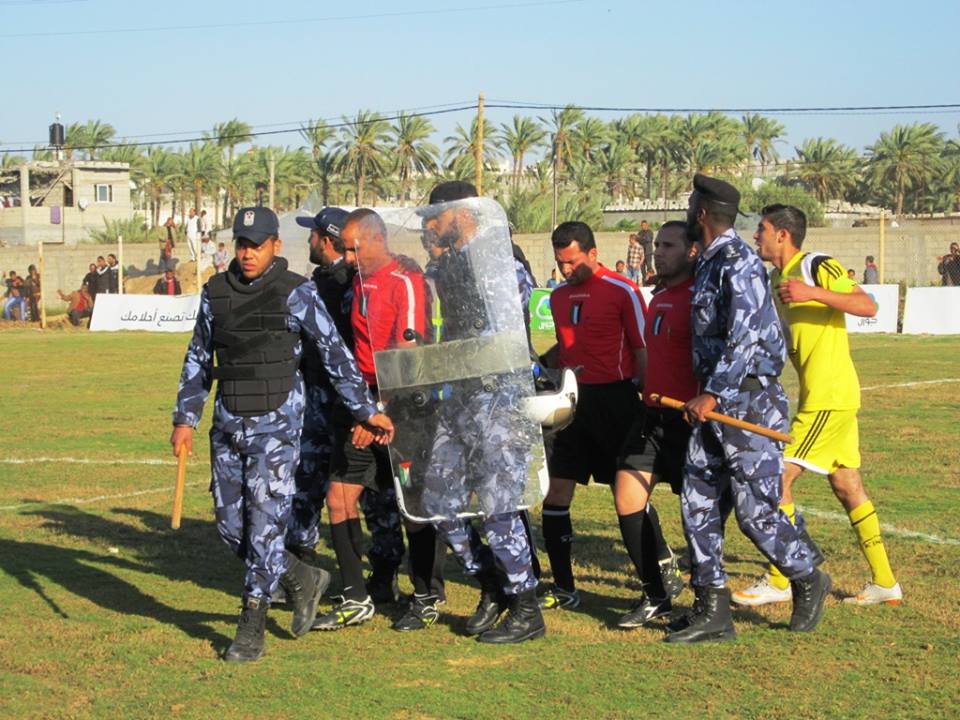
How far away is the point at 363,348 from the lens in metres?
7.00

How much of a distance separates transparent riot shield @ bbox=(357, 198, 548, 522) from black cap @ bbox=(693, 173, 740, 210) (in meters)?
0.96

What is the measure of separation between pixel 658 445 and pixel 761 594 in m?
1.17

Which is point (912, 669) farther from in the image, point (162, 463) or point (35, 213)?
point (35, 213)

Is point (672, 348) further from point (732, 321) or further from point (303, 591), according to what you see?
point (303, 591)

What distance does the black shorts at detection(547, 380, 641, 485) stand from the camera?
738cm

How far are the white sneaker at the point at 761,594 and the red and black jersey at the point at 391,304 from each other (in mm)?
2426

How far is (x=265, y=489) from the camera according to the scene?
645 cm

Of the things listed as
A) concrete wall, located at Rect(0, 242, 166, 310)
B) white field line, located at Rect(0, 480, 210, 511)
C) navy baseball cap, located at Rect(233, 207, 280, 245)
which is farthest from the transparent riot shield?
concrete wall, located at Rect(0, 242, 166, 310)

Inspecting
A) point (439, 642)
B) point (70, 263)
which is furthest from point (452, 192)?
point (70, 263)

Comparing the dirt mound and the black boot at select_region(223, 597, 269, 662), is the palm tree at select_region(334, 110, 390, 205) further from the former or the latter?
the black boot at select_region(223, 597, 269, 662)

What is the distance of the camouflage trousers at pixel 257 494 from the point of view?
645 centimetres

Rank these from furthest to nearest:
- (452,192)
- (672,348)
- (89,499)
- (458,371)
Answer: (89,499) < (452,192) < (672,348) < (458,371)

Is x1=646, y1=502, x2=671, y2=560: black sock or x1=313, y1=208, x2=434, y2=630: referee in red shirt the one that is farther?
x1=646, y1=502, x2=671, y2=560: black sock

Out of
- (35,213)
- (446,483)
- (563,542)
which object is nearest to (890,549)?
(563,542)
